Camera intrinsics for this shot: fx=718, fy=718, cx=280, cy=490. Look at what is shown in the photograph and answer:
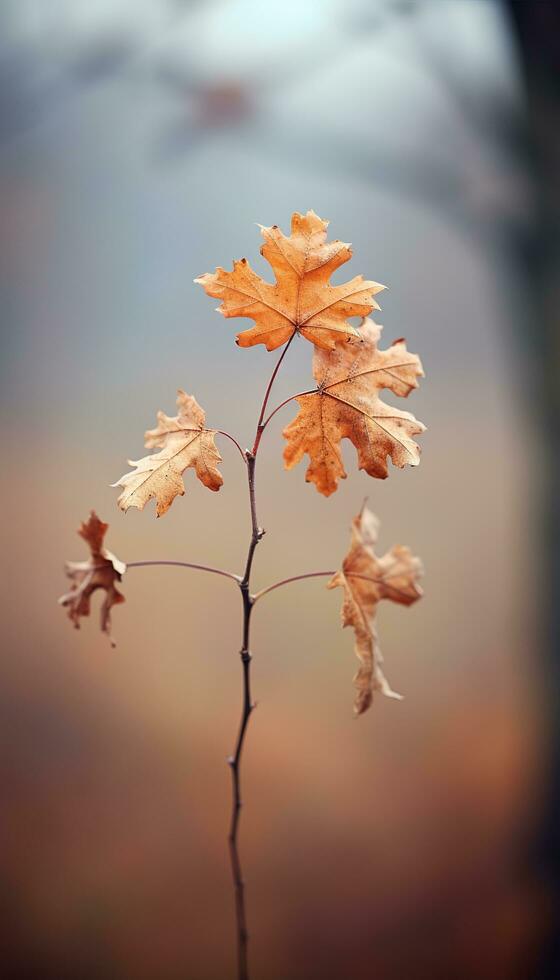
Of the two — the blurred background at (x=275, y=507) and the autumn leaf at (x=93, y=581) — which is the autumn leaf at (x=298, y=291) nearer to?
the autumn leaf at (x=93, y=581)

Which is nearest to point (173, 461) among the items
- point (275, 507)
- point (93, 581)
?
point (93, 581)

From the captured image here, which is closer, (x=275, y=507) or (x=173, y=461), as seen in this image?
(x=173, y=461)

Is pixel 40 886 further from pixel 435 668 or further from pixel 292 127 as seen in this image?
pixel 292 127

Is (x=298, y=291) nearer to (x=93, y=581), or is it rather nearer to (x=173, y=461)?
(x=173, y=461)

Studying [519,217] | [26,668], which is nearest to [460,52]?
[519,217]

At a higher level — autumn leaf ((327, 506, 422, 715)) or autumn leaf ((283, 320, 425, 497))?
autumn leaf ((283, 320, 425, 497))

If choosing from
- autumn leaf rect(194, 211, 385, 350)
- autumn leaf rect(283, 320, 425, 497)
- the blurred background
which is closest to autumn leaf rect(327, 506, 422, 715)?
autumn leaf rect(283, 320, 425, 497)

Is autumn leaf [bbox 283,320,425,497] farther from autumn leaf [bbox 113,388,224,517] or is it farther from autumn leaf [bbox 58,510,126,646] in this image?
autumn leaf [bbox 58,510,126,646]
